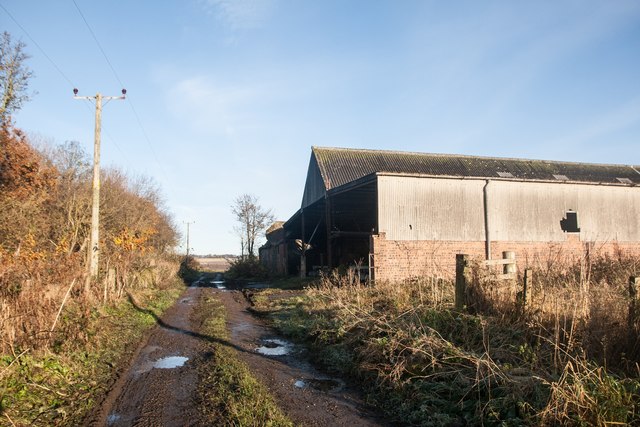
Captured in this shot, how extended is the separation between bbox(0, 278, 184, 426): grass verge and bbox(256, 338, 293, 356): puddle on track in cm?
262

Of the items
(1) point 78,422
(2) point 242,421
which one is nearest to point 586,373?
(2) point 242,421

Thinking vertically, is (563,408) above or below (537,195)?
below

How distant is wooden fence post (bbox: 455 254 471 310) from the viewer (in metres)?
8.02

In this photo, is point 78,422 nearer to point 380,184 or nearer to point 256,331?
point 256,331

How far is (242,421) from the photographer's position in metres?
4.95

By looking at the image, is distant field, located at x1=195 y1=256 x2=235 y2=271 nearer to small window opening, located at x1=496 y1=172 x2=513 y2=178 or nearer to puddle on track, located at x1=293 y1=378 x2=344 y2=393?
small window opening, located at x1=496 y1=172 x2=513 y2=178

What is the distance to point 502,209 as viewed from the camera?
67.5 ft

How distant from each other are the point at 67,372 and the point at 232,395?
3.02 metres

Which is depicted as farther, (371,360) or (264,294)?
(264,294)

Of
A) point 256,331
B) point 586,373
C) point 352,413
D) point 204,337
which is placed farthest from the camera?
point 256,331

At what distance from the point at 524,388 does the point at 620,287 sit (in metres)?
4.71

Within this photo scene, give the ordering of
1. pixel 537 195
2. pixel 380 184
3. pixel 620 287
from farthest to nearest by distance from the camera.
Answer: pixel 537 195 → pixel 380 184 → pixel 620 287

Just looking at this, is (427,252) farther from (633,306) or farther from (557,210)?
(633,306)

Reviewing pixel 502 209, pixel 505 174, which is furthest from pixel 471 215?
pixel 505 174
